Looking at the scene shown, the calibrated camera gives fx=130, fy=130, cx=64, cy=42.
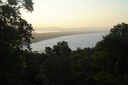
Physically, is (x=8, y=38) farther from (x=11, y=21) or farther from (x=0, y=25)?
(x=11, y=21)

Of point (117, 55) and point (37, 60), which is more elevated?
point (37, 60)

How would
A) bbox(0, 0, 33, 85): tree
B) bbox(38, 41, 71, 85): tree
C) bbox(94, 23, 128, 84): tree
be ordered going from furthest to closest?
bbox(94, 23, 128, 84): tree < bbox(38, 41, 71, 85): tree < bbox(0, 0, 33, 85): tree

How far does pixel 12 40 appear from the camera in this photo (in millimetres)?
6770

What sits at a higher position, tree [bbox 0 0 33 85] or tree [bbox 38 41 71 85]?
tree [bbox 0 0 33 85]

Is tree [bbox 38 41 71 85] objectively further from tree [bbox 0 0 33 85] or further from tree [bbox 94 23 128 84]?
tree [bbox 94 23 128 84]

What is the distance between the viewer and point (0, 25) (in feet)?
22.1

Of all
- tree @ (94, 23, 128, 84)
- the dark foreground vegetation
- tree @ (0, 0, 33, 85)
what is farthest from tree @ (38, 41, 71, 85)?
tree @ (94, 23, 128, 84)

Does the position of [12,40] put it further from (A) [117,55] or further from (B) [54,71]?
(A) [117,55]

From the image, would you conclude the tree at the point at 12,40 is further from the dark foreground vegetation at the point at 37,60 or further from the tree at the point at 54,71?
the tree at the point at 54,71

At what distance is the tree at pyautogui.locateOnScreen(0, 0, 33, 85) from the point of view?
6.52 m

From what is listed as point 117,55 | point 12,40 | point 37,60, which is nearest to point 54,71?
point 37,60

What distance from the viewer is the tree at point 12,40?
652 cm

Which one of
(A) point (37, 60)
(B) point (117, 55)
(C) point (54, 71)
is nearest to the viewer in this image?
(C) point (54, 71)

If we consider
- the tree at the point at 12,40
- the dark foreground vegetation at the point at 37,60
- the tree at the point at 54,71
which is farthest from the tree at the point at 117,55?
the tree at the point at 12,40
